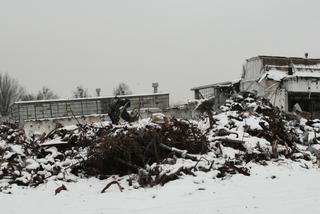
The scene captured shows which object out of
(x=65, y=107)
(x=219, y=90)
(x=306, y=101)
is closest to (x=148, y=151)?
(x=219, y=90)

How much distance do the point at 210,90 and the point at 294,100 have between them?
594 cm

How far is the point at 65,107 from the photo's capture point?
25312mm

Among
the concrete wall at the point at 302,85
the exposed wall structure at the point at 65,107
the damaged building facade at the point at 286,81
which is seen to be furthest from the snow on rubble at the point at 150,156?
the exposed wall structure at the point at 65,107

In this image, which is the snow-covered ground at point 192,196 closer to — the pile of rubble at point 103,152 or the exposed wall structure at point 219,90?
the pile of rubble at point 103,152

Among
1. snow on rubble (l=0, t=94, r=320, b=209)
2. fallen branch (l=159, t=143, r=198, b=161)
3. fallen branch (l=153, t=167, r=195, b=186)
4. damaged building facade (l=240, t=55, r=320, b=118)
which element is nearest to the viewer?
fallen branch (l=153, t=167, r=195, b=186)

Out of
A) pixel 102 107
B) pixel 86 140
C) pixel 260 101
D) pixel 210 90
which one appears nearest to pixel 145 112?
pixel 102 107

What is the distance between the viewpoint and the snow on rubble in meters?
8.72

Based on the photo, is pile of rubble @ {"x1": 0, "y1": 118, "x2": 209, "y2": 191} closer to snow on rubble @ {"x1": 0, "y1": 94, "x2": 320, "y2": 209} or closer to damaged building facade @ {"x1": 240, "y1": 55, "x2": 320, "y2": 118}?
snow on rubble @ {"x1": 0, "y1": 94, "x2": 320, "y2": 209}

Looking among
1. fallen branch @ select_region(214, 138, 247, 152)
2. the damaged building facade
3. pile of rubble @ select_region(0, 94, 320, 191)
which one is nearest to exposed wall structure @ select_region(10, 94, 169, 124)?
the damaged building facade

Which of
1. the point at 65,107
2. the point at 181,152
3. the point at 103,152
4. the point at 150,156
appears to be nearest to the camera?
the point at 103,152

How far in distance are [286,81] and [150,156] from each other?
53.2ft

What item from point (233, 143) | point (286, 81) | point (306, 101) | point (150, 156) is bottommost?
point (150, 156)

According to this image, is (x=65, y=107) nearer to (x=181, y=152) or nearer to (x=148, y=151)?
(x=148, y=151)

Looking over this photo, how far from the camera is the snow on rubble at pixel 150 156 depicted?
872 cm
